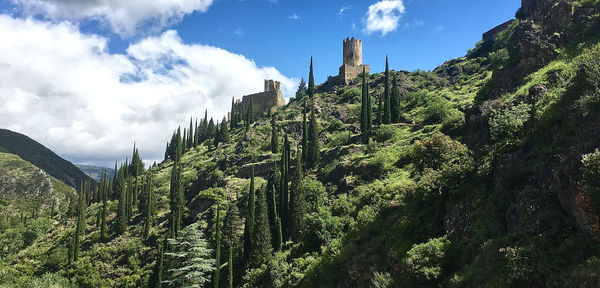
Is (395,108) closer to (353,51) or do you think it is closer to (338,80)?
(338,80)

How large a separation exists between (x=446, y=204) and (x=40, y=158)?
22945 centimetres

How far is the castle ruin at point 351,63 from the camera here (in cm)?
11406

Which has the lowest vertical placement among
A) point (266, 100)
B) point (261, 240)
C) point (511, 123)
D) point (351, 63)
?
point (261, 240)

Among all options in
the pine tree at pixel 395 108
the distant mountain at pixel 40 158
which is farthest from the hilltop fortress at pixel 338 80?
the distant mountain at pixel 40 158

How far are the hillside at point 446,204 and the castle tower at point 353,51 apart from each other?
4923 cm

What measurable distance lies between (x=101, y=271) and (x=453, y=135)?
5461 cm

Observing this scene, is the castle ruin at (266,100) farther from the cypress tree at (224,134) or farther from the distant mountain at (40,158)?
the distant mountain at (40,158)

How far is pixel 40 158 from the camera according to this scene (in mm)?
188750

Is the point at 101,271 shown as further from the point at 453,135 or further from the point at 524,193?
the point at 524,193

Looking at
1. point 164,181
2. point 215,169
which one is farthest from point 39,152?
point 215,169

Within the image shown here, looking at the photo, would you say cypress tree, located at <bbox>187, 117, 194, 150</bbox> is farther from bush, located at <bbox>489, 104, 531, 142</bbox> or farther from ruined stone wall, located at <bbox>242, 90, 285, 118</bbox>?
bush, located at <bbox>489, 104, 531, 142</bbox>

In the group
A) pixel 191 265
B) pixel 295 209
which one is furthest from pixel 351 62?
pixel 191 265

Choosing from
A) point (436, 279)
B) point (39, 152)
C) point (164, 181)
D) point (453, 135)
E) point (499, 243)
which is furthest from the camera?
point (39, 152)

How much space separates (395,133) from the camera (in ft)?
199
